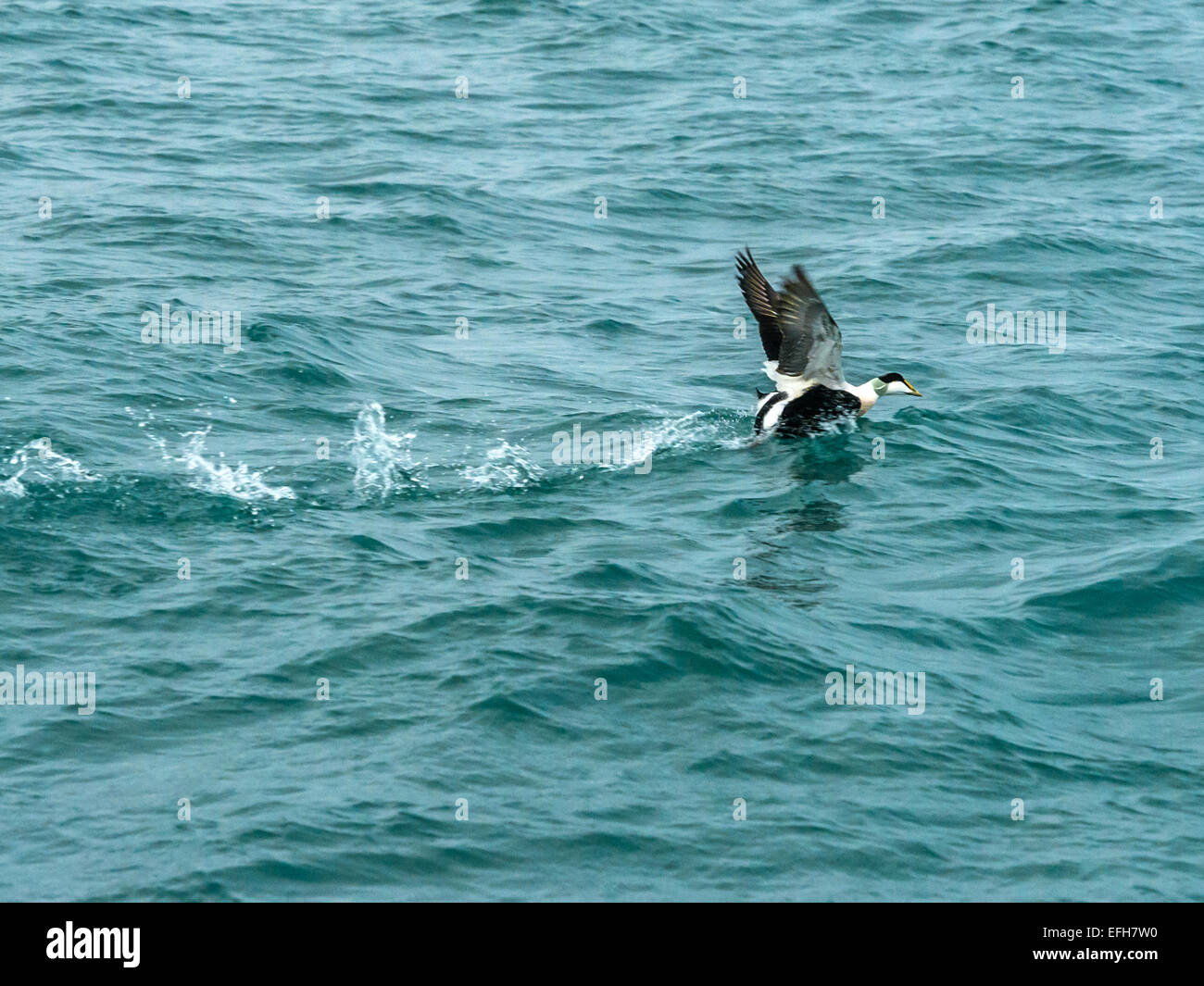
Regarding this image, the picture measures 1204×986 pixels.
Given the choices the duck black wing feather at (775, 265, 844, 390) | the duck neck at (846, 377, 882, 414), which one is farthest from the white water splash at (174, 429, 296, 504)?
the duck neck at (846, 377, 882, 414)

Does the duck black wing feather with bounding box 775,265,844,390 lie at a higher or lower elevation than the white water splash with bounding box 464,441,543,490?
higher

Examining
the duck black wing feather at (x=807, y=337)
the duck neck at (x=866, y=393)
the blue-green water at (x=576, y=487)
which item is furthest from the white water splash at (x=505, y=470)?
the duck neck at (x=866, y=393)

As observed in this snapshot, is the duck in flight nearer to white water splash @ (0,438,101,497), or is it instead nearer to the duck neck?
the duck neck

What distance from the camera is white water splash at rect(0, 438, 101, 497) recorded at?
11516 mm

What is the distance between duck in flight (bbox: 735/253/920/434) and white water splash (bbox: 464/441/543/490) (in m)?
2.27

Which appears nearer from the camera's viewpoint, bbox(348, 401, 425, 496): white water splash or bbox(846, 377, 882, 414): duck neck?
bbox(348, 401, 425, 496): white water splash

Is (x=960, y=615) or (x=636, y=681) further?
(x=960, y=615)

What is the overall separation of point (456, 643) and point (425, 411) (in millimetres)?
4667

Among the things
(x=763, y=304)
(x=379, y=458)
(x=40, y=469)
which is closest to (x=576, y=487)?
(x=379, y=458)

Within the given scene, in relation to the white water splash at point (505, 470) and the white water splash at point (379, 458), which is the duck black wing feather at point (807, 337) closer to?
the white water splash at point (505, 470)

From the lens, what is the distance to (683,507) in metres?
12.5

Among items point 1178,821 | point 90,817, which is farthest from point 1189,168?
point 90,817
